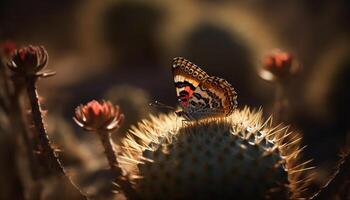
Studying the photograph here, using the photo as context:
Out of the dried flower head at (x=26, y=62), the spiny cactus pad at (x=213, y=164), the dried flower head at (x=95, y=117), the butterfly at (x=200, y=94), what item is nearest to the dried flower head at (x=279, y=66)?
the butterfly at (x=200, y=94)

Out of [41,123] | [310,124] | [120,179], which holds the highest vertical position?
[41,123]

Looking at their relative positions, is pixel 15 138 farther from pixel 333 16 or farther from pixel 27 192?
pixel 333 16

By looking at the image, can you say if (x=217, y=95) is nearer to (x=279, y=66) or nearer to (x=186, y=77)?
(x=186, y=77)

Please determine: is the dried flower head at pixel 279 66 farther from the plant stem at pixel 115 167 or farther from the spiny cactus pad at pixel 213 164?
the plant stem at pixel 115 167

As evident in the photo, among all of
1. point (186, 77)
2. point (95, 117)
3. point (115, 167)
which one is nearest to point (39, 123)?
point (95, 117)

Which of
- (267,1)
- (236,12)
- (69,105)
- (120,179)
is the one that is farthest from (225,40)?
(120,179)

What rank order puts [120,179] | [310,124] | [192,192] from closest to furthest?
[192,192] → [120,179] → [310,124]
